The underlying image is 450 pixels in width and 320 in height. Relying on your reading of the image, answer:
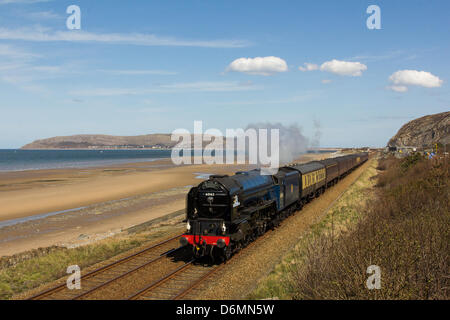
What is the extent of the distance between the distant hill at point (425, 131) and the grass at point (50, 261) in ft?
423

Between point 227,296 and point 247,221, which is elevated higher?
point 247,221

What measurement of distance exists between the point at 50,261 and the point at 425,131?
15715cm

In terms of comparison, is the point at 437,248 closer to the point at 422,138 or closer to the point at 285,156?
the point at 285,156

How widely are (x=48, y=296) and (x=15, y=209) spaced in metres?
27.9

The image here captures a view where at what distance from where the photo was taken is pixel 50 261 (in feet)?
52.9

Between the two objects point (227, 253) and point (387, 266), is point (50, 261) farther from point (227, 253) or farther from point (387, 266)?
point (387, 266)

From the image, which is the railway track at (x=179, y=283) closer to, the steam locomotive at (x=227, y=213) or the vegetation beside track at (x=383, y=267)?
the steam locomotive at (x=227, y=213)

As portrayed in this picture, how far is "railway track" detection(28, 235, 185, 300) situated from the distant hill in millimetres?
128558

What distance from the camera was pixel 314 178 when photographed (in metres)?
30.6

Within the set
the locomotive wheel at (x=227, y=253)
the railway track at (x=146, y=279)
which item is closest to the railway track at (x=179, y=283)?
the railway track at (x=146, y=279)

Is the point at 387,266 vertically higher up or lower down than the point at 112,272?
higher up

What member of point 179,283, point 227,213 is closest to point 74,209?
point 227,213

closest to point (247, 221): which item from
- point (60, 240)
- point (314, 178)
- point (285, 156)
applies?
point (60, 240)

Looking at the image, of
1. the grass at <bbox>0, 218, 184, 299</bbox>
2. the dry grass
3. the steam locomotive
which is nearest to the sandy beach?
the grass at <bbox>0, 218, 184, 299</bbox>
